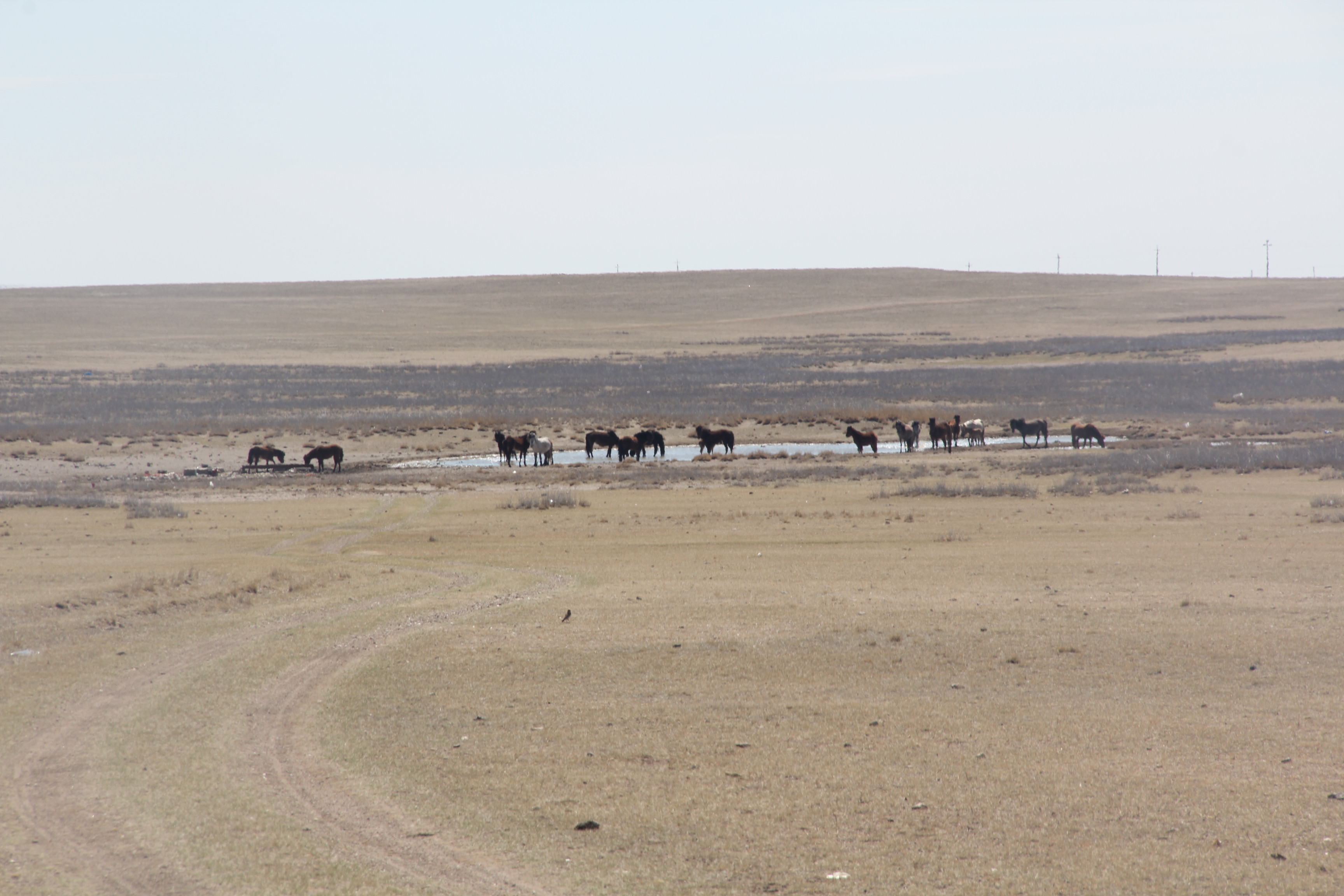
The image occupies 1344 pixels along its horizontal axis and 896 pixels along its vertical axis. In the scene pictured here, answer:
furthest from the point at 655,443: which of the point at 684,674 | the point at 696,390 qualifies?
the point at 684,674

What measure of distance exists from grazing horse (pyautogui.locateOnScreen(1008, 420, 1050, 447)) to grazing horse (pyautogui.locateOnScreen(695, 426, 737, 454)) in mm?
10844

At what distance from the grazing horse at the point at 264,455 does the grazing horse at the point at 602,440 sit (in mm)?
10527

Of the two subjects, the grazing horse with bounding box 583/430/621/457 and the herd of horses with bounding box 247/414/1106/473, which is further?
the grazing horse with bounding box 583/430/621/457

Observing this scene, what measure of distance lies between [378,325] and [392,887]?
375 feet

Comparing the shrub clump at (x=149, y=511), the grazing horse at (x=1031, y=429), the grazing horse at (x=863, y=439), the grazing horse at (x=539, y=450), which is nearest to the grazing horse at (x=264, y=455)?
the grazing horse at (x=539, y=450)

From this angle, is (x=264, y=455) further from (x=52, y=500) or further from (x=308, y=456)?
(x=52, y=500)

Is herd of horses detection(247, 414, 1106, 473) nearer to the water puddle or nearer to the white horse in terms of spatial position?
the white horse

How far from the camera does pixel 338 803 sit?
800 cm

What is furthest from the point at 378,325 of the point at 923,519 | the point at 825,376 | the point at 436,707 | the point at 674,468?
the point at 436,707

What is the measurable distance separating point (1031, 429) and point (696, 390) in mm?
25856

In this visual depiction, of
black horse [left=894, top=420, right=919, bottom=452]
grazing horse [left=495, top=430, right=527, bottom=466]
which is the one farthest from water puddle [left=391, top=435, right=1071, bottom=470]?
grazing horse [left=495, top=430, right=527, bottom=466]

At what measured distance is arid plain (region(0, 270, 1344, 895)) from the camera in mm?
7039

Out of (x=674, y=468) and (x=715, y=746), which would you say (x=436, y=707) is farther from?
(x=674, y=468)

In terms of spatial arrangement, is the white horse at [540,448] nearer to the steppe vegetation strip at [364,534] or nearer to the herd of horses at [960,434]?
the steppe vegetation strip at [364,534]
